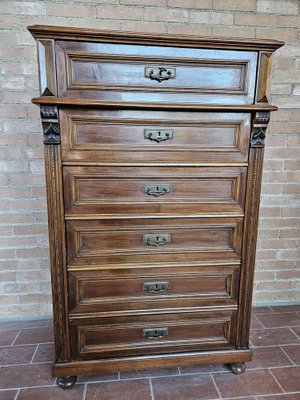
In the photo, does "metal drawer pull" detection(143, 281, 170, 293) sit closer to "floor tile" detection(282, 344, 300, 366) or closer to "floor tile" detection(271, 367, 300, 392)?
"floor tile" detection(271, 367, 300, 392)

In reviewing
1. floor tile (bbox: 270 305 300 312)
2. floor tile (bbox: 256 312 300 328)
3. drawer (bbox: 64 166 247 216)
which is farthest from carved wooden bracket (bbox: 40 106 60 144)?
floor tile (bbox: 270 305 300 312)

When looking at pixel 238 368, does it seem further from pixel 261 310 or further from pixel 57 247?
pixel 57 247

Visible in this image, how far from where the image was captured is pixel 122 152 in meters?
1.28

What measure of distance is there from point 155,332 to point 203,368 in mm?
408

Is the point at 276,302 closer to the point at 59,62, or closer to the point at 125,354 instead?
the point at 125,354

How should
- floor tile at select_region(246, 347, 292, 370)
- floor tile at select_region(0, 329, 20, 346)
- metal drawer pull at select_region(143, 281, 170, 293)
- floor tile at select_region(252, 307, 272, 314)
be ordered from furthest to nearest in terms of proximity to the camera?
floor tile at select_region(252, 307, 272, 314) < floor tile at select_region(0, 329, 20, 346) < floor tile at select_region(246, 347, 292, 370) < metal drawer pull at select_region(143, 281, 170, 293)

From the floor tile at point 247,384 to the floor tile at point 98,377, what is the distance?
55 centimetres

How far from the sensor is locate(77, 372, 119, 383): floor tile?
5.07ft

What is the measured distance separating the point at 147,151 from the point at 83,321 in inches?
34.3

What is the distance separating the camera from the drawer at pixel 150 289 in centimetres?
139

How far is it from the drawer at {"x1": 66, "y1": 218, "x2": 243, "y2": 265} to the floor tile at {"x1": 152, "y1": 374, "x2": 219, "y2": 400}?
67 centimetres

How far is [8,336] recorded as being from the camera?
188cm

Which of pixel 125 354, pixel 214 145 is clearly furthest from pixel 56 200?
pixel 125 354

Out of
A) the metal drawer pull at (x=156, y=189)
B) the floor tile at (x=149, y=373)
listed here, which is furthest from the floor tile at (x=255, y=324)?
the metal drawer pull at (x=156, y=189)
